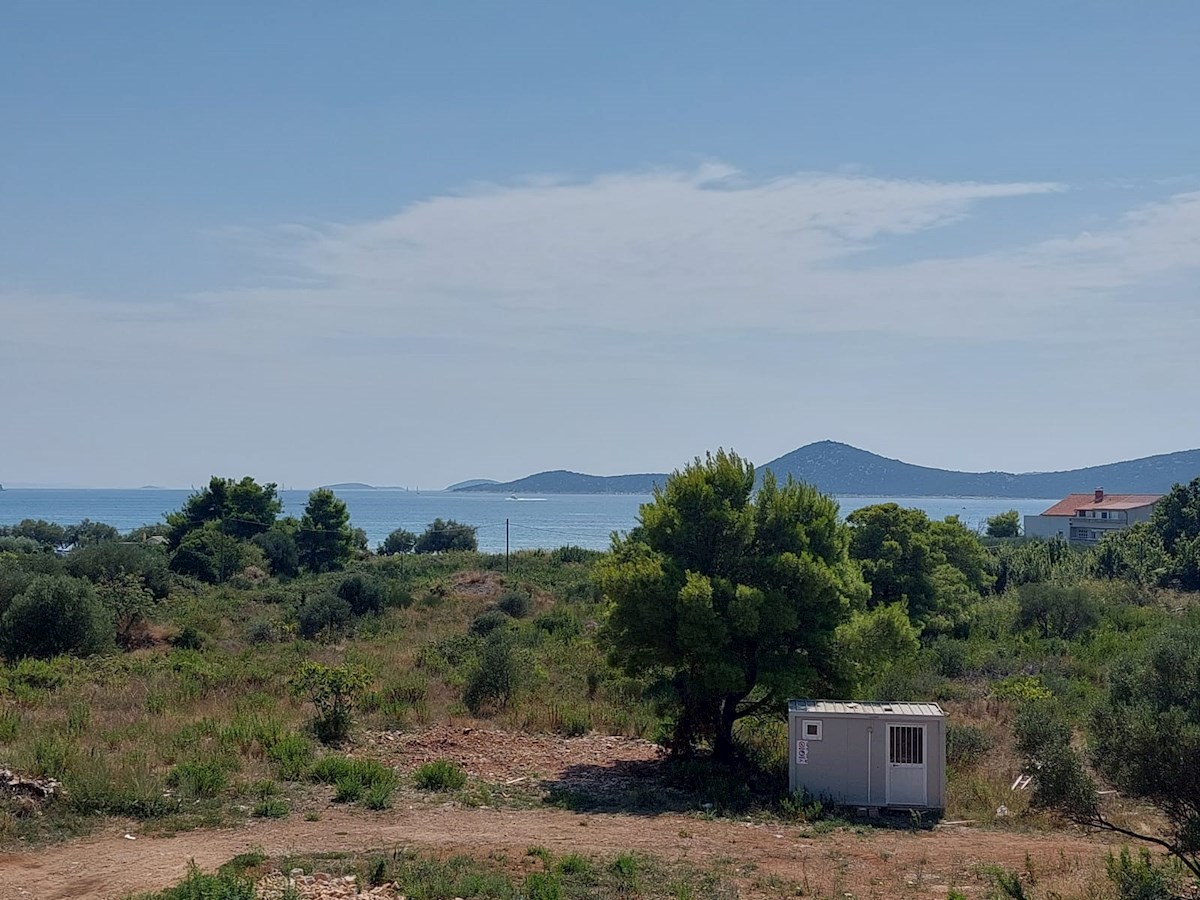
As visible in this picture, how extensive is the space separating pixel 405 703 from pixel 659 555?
7982 millimetres

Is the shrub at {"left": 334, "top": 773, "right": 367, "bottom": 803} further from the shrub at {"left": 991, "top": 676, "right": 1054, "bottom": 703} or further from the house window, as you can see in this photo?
the shrub at {"left": 991, "top": 676, "right": 1054, "bottom": 703}

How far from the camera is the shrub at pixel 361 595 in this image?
1670 inches

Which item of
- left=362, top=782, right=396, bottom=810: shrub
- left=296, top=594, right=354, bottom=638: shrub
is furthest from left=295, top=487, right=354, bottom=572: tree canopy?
left=362, top=782, right=396, bottom=810: shrub

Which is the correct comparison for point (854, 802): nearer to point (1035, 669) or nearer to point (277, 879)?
point (277, 879)

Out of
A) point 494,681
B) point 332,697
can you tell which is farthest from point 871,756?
point 332,697

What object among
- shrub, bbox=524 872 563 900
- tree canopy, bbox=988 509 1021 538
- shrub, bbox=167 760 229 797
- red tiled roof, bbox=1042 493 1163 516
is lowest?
shrub, bbox=167 760 229 797

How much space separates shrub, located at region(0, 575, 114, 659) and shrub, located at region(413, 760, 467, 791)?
16894 mm

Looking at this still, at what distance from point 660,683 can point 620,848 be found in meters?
6.29

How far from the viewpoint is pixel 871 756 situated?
1764cm

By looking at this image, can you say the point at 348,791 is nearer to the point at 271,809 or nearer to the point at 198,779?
the point at 271,809

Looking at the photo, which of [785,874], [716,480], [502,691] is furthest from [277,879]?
[502,691]

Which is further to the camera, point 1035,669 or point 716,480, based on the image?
point 1035,669

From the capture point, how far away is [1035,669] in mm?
31234

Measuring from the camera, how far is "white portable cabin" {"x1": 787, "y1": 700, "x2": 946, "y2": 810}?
685 inches
